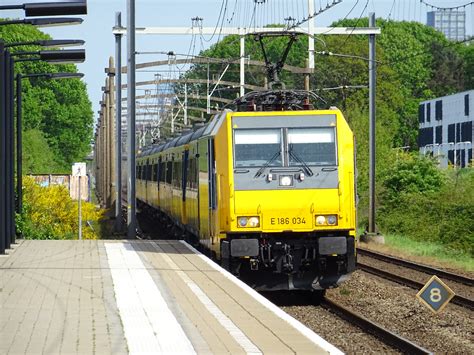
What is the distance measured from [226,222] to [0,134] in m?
4.47

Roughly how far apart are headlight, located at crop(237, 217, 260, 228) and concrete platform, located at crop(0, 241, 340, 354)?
851 mm

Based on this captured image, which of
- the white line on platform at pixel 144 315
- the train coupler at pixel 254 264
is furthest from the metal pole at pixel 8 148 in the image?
the train coupler at pixel 254 264

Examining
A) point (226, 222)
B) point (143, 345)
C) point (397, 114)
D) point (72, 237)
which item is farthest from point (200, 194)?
point (397, 114)

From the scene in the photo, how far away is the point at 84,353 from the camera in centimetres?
1013

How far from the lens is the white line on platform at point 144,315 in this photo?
34.7ft

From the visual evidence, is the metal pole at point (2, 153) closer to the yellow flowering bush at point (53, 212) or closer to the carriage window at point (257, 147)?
the carriage window at point (257, 147)

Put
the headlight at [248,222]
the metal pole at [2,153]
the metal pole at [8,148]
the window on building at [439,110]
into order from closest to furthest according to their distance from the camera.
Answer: the headlight at [248,222] → the metal pole at [2,153] → the metal pole at [8,148] → the window on building at [439,110]

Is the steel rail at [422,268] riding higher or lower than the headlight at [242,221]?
lower

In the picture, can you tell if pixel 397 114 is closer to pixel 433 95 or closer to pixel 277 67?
pixel 433 95

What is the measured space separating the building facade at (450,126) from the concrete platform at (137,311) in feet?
179

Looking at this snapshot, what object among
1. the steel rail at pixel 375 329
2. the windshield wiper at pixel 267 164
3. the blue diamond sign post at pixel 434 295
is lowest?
the steel rail at pixel 375 329

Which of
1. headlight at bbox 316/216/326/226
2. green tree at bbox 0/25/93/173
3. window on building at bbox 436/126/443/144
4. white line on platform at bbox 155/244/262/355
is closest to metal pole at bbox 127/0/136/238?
headlight at bbox 316/216/326/226

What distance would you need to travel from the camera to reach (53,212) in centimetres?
3734

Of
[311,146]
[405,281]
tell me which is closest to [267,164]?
[311,146]
